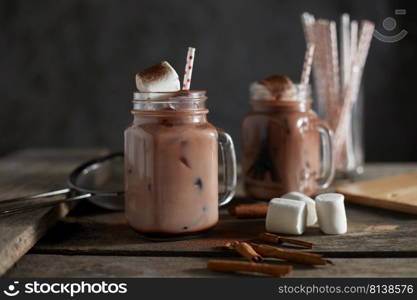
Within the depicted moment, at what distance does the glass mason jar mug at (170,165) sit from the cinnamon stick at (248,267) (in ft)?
0.54

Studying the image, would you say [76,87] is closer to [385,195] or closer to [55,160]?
[55,160]

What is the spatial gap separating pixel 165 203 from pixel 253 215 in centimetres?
27

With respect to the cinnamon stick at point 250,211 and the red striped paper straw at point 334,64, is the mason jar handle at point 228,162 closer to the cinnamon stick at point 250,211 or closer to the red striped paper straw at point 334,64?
the cinnamon stick at point 250,211

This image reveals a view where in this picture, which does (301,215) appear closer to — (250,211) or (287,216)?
(287,216)

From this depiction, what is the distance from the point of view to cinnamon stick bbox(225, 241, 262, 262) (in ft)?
3.25

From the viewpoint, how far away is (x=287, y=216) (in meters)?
1.14

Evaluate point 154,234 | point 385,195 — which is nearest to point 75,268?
point 154,234

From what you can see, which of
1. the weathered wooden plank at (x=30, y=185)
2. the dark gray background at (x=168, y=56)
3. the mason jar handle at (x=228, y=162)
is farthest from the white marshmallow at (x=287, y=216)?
the dark gray background at (x=168, y=56)

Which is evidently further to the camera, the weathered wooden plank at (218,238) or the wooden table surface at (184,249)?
the weathered wooden plank at (218,238)

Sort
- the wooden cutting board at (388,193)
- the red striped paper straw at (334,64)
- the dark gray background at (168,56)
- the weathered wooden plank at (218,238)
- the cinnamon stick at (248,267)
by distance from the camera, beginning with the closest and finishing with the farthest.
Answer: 1. the cinnamon stick at (248,267)
2. the weathered wooden plank at (218,238)
3. the wooden cutting board at (388,193)
4. the red striped paper straw at (334,64)
5. the dark gray background at (168,56)

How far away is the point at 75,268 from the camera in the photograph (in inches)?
38.3

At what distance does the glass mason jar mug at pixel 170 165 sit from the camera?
3.55 ft

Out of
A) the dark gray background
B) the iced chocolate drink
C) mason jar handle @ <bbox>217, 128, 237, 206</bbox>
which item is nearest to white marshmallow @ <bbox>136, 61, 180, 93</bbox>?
the iced chocolate drink

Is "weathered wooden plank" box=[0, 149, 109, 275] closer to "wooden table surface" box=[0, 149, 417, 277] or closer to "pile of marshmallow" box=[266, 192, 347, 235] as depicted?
"wooden table surface" box=[0, 149, 417, 277]
